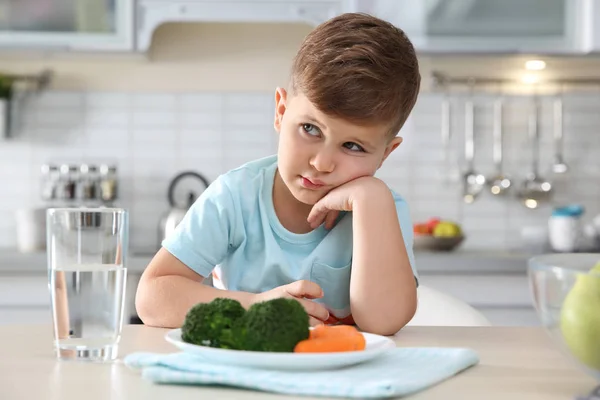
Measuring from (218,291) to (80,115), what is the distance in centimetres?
222

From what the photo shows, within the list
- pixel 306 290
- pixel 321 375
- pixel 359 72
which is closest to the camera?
pixel 321 375

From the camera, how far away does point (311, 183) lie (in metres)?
1.27

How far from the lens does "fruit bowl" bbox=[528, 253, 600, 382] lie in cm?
65

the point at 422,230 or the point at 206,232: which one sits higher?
the point at 206,232

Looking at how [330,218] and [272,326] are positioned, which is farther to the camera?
[330,218]

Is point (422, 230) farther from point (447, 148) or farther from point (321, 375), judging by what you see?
point (321, 375)

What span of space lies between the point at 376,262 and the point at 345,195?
0.11m

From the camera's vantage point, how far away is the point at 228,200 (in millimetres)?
1395

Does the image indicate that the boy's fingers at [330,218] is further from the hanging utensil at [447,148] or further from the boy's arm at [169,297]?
the hanging utensil at [447,148]

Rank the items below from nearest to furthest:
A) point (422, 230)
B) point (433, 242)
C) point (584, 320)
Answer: point (584, 320) → point (433, 242) → point (422, 230)

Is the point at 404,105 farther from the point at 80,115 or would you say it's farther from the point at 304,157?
the point at 80,115

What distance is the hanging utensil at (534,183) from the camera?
3314 millimetres

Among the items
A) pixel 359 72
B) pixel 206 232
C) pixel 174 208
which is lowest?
pixel 174 208

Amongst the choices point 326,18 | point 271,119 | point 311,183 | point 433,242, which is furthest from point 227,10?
point 311,183
